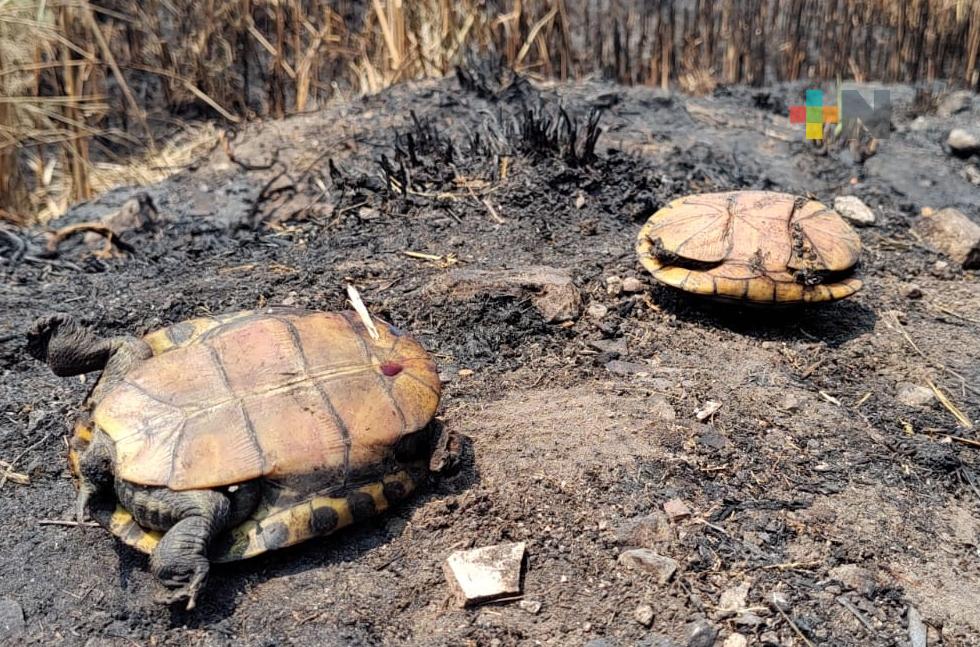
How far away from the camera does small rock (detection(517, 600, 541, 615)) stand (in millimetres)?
2695

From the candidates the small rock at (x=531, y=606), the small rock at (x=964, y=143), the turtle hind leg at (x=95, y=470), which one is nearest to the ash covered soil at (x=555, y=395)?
the small rock at (x=531, y=606)

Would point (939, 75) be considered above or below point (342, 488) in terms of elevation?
below

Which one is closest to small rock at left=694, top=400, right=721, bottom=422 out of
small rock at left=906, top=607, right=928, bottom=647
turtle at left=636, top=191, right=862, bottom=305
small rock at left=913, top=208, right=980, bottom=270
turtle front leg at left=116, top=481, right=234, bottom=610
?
turtle at left=636, top=191, right=862, bottom=305

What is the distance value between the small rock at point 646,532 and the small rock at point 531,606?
1.35ft

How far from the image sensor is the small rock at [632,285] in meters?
4.62

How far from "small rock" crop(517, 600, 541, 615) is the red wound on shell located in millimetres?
921

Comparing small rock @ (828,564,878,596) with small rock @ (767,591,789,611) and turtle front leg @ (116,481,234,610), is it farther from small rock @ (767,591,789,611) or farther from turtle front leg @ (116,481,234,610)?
turtle front leg @ (116,481,234,610)

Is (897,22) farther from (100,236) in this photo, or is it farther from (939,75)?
(100,236)

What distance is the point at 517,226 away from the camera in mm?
5316

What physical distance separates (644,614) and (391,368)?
1.22 m

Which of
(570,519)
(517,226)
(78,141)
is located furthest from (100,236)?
(570,519)

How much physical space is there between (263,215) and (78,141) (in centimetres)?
300

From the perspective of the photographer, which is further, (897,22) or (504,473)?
(897,22)

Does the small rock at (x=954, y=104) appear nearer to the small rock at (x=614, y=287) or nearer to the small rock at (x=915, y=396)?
the small rock at (x=915, y=396)
